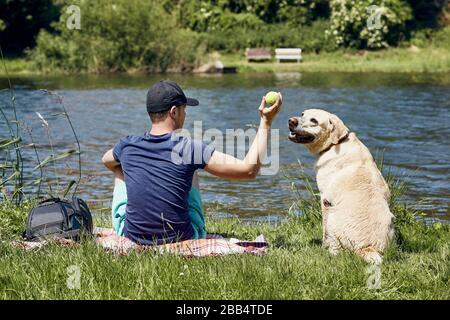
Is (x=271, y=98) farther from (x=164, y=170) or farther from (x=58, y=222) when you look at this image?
(x=58, y=222)

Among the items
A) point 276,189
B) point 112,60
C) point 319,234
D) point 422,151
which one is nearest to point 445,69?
point 112,60

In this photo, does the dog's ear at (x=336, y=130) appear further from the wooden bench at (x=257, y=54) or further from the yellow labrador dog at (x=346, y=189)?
the wooden bench at (x=257, y=54)

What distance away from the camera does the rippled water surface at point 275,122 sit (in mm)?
11398

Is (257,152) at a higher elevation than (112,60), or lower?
Result: higher

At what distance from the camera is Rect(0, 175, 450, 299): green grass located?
4.70 m

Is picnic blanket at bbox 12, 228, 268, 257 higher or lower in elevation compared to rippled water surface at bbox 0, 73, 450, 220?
higher

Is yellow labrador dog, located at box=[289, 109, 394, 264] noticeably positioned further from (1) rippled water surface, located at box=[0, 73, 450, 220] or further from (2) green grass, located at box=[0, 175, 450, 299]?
(1) rippled water surface, located at box=[0, 73, 450, 220]

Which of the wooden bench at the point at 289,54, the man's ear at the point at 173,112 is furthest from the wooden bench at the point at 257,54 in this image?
the man's ear at the point at 173,112

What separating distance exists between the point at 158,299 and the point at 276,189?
7.07 meters

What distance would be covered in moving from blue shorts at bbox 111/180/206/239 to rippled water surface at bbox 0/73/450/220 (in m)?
1.26

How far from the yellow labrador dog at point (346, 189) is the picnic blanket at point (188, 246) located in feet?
1.93

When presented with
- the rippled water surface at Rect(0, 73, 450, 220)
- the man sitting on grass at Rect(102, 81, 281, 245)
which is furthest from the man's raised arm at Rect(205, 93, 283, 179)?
the rippled water surface at Rect(0, 73, 450, 220)
